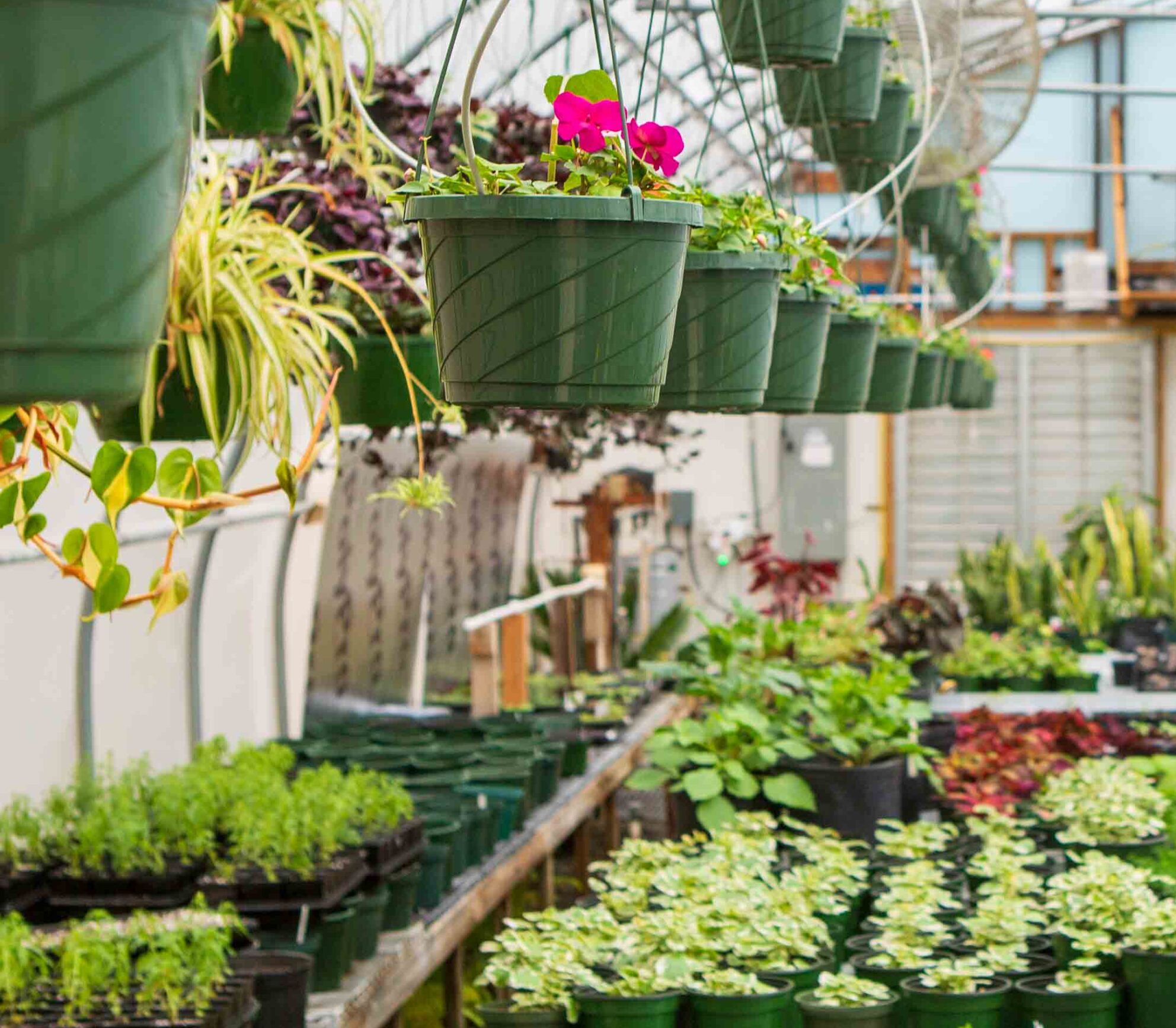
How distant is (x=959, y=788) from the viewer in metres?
4.27

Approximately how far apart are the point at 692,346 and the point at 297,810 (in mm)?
2130

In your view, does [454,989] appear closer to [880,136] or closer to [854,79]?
[880,136]

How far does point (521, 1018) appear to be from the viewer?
2.42 m

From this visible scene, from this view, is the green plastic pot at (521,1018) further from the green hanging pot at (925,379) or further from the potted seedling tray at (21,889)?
the green hanging pot at (925,379)

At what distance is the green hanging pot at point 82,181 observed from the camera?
644mm

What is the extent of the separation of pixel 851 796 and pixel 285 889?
53.3 inches

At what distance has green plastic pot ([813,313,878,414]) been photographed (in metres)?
2.58

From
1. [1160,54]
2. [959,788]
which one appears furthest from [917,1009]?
[1160,54]

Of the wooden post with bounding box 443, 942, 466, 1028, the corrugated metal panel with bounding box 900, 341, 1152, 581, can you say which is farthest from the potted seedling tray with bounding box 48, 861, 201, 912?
the corrugated metal panel with bounding box 900, 341, 1152, 581

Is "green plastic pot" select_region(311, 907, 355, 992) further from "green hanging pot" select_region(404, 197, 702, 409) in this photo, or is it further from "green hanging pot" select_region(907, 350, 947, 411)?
"green hanging pot" select_region(404, 197, 702, 409)

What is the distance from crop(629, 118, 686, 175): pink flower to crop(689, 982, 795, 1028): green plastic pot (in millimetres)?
1320

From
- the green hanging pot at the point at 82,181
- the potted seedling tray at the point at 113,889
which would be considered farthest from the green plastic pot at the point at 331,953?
the green hanging pot at the point at 82,181

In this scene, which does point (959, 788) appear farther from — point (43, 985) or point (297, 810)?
point (43, 985)

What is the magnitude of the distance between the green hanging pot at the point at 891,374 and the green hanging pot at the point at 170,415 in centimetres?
162
